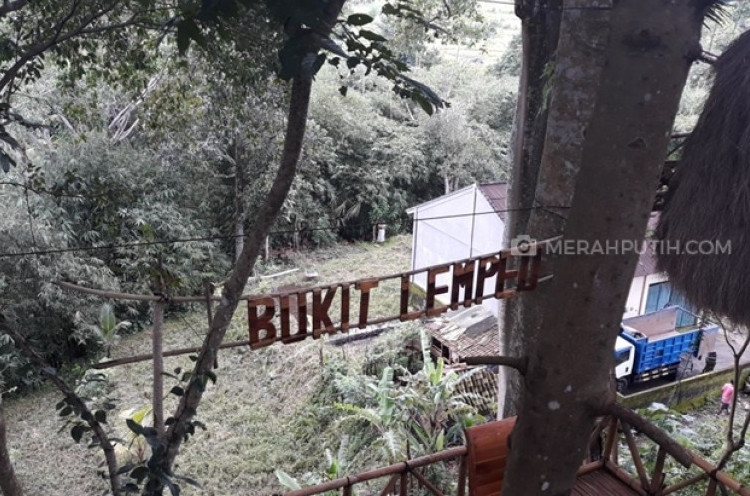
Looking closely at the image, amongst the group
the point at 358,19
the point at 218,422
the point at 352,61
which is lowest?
the point at 218,422

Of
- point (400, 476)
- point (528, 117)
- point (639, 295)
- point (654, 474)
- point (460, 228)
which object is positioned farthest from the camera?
point (460, 228)

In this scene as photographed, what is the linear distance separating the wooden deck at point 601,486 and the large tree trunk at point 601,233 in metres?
1.74

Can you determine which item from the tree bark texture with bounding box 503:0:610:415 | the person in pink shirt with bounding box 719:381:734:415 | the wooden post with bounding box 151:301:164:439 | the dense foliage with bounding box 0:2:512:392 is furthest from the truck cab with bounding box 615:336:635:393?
the wooden post with bounding box 151:301:164:439

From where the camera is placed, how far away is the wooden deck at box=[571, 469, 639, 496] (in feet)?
8.77

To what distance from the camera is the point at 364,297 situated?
2.13 m

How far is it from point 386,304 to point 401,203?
3.74 metres

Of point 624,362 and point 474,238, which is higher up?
point 474,238

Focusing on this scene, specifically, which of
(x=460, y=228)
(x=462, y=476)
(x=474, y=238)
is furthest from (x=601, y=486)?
(x=460, y=228)

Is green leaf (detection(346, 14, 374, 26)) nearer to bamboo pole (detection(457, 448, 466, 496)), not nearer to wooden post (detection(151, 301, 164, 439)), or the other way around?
wooden post (detection(151, 301, 164, 439))

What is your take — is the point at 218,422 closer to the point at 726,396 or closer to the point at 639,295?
the point at 639,295

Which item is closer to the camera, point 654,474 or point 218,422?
point 654,474

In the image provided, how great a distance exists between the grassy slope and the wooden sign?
4548 mm

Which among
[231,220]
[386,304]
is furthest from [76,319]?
[386,304]

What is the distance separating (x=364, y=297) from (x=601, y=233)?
3.85ft
